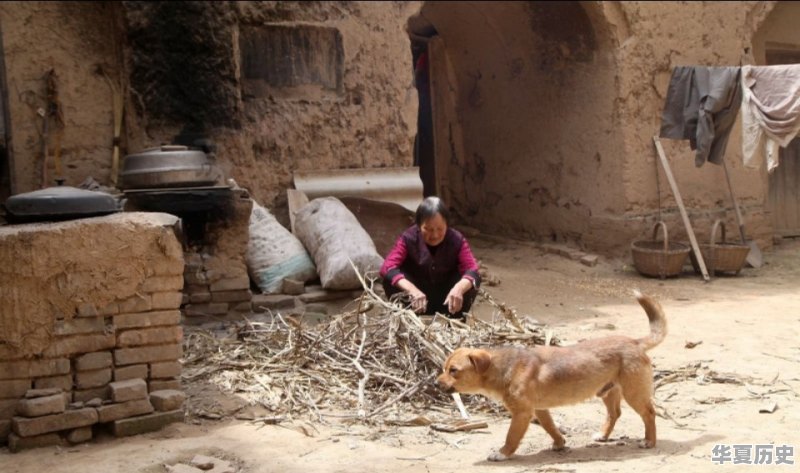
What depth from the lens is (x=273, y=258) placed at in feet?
21.3

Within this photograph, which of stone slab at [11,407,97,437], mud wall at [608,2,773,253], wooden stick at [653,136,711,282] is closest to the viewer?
stone slab at [11,407,97,437]

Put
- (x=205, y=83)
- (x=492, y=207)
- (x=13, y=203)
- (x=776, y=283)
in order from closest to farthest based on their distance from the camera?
(x=13, y=203)
(x=205, y=83)
(x=776, y=283)
(x=492, y=207)

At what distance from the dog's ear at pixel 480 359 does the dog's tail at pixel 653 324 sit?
71 centimetres

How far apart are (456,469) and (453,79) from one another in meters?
8.99

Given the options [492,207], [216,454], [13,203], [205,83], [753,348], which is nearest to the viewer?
[216,454]

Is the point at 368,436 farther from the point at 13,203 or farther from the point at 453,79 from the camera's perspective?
the point at 453,79

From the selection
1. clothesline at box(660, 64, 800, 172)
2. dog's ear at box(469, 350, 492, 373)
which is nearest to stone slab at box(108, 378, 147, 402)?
dog's ear at box(469, 350, 492, 373)

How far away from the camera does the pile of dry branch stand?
4141 millimetres

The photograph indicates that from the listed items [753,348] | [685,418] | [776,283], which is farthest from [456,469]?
[776,283]

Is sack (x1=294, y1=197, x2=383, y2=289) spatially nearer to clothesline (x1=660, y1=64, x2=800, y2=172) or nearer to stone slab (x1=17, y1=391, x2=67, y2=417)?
stone slab (x1=17, y1=391, x2=67, y2=417)

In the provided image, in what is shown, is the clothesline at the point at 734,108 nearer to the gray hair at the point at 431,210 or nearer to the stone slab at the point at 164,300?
the gray hair at the point at 431,210

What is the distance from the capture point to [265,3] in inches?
287

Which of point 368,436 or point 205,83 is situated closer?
point 368,436

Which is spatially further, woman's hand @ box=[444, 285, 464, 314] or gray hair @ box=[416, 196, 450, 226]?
gray hair @ box=[416, 196, 450, 226]
